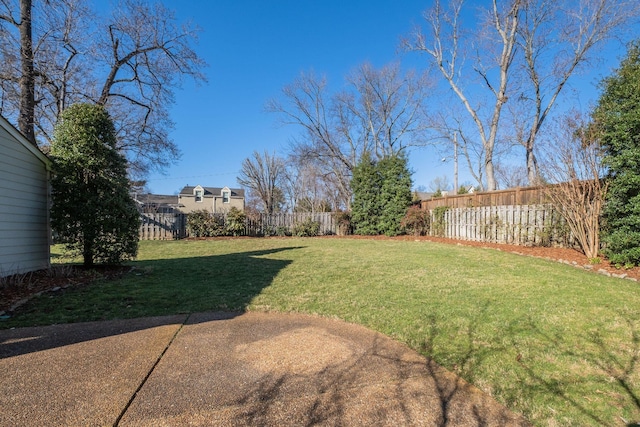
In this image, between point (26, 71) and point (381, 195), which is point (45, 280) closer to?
point (26, 71)

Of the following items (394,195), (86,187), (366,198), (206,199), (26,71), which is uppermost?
(26,71)

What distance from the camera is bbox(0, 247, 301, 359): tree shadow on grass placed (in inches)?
128

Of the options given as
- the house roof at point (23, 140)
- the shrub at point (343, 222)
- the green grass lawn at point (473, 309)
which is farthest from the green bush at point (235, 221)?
the house roof at point (23, 140)

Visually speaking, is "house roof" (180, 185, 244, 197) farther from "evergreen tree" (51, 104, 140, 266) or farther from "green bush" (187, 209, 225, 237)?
"evergreen tree" (51, 104, 140, 266)

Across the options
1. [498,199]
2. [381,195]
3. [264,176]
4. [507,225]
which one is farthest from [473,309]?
[264,176]

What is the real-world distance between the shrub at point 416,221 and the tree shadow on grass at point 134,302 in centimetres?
974

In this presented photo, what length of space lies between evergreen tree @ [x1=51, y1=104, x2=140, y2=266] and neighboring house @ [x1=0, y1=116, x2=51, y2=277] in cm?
28

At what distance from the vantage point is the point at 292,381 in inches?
93.1

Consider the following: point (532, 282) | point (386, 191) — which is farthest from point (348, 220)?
point (532, 282)

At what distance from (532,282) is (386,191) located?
37.7 feet

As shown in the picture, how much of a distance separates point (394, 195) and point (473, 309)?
41.4ft

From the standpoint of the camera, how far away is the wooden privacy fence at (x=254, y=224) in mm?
16578

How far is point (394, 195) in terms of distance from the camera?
16.2m

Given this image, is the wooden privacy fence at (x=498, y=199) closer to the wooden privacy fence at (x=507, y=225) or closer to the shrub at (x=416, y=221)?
the wooden privacy fence at (x=507, y=225)
